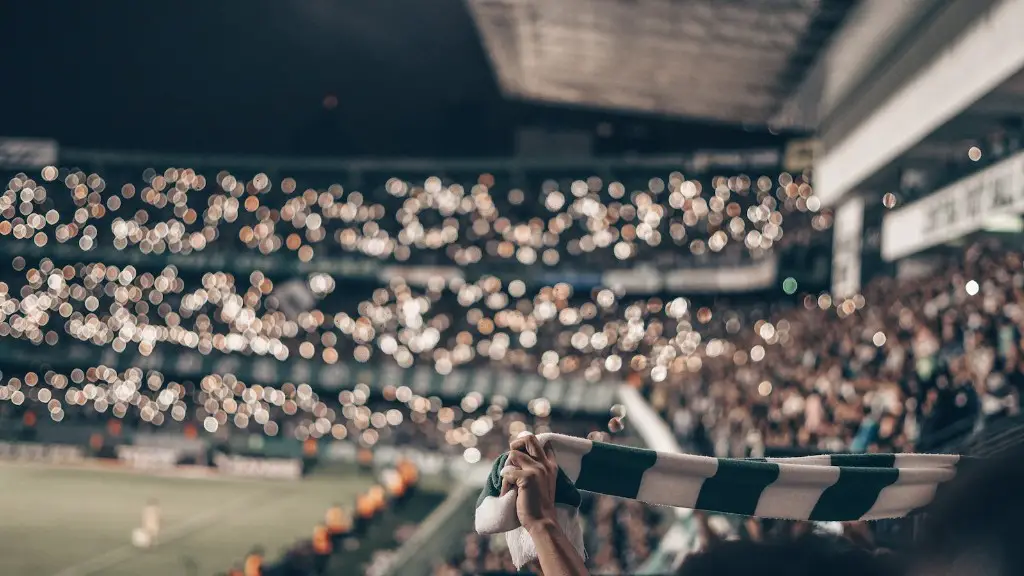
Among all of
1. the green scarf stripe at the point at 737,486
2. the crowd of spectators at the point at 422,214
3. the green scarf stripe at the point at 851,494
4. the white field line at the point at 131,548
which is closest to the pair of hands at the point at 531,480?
the green scarf stripe at the point at 737,486

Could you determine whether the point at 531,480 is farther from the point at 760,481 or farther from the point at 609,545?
the point at 609,545

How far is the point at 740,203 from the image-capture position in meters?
39.4

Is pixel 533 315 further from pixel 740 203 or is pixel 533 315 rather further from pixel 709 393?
pixel 709 393

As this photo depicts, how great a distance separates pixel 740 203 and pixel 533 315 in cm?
932

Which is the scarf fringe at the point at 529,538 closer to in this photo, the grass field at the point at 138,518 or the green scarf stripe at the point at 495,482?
the green scarf stripe at the point at 495,482

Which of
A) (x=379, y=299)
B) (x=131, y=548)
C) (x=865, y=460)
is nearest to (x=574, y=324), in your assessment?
(x=379, y=299)

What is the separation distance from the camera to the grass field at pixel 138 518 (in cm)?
2098

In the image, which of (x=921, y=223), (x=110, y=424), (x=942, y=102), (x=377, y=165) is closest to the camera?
(x=942, y=102)

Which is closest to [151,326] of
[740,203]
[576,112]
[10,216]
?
[10,216]

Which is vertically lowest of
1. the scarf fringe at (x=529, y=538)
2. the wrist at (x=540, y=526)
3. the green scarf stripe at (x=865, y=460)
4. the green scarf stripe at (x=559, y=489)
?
the scarf fringe at (x=529, y=538)

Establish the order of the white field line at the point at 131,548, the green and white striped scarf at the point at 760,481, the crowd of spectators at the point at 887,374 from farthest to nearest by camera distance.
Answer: the white field line at the point at 131,548, the crowd of spectators at the point at 887,374, the green and white striped scarf at the point at 760,481

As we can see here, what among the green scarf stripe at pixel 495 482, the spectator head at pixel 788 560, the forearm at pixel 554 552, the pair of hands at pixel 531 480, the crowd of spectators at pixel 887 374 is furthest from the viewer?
the crowd of spectators at pixel 887 374

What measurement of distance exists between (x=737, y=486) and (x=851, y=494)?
1.05 ft

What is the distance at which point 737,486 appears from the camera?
277cm
